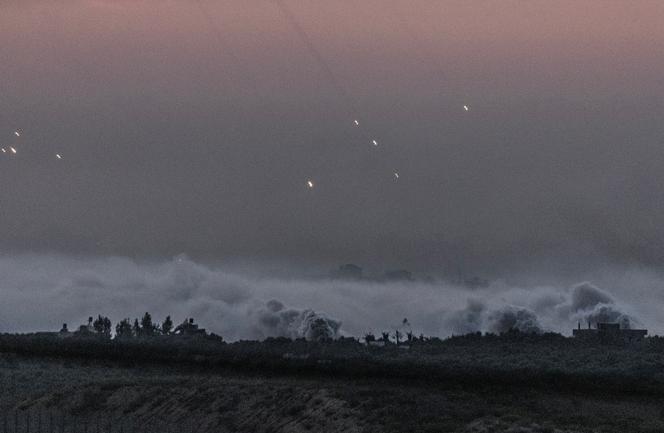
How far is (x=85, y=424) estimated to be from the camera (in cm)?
10900

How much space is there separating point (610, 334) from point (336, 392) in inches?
2801

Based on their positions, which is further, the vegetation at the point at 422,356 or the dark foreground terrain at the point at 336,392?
the vegetation at the point at 422,356

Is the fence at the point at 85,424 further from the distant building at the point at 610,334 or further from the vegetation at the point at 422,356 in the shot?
the distant building at the point at 610,334

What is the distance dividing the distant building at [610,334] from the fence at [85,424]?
67121 millimetres

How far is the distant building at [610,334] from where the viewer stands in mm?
171875

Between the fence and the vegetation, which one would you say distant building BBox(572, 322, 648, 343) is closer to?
the vegetation

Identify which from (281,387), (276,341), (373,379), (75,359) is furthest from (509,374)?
(276,341)

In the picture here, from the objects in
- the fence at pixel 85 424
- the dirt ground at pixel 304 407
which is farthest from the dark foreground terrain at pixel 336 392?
the fence at pixel 85 424

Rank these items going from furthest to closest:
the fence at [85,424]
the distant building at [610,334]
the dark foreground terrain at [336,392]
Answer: the distant building at [610,334] → the fence at [85,424] → the dark foreground terrain at [336,392]

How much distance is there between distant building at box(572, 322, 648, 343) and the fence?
67.1 meters

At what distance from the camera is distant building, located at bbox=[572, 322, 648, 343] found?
171875 millimetres

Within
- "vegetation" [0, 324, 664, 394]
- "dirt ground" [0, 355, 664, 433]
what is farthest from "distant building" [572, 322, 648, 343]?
"dirt ground" [0, 355, 664, 433]

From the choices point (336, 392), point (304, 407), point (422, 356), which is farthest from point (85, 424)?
point (422, 356)

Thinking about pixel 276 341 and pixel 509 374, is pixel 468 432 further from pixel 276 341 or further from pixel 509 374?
pixel 276 341
